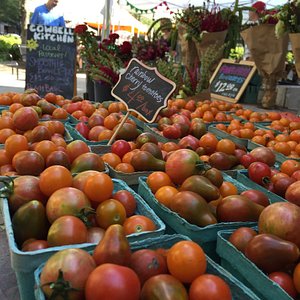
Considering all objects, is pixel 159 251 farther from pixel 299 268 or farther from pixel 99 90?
pixel 99 90

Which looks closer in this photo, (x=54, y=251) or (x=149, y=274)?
(x=149, y=274)

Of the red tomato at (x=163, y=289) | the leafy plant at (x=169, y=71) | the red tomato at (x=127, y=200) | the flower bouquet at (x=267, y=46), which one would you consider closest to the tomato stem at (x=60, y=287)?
the red tomato at (x=163, y=289)

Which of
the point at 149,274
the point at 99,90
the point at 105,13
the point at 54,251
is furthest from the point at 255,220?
the point at 105,13

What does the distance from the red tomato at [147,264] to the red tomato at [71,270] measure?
14 centimetres

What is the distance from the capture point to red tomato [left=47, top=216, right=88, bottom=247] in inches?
54.4

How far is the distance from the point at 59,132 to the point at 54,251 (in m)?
1.50

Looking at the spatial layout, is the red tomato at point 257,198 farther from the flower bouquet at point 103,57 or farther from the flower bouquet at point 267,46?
the flower bouquet at point 267,46

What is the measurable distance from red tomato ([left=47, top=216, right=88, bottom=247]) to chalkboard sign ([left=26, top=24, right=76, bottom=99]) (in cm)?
462

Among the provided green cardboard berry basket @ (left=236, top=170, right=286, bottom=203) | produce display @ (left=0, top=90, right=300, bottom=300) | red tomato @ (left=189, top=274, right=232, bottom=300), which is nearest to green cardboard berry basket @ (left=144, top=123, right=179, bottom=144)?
produce display @ (left=0, top=90, right=300, bottom=300)

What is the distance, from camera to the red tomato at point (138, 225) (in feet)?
5.11

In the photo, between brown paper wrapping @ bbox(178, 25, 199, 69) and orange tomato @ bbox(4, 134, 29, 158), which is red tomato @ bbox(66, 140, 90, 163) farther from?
brown paper wrapping @ bbox(178, 25, 199, 69)

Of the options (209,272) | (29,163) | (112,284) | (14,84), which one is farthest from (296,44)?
(14,84)

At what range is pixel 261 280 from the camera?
4.35 feet

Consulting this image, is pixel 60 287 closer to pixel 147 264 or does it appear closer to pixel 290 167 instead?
pixel 147 264
